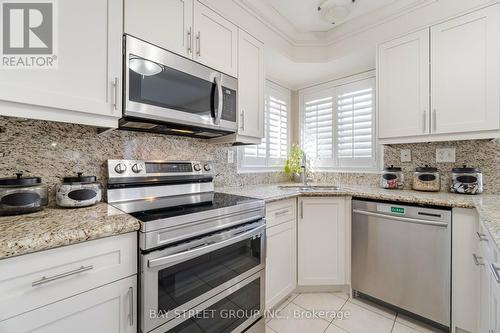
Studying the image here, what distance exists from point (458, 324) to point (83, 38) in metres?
2.72

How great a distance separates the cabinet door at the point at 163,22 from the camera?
1.25 metres

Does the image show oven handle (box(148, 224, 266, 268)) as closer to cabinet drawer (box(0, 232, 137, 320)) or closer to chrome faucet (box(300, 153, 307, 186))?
cabinet drawer (box(0, 232, 137, 320))

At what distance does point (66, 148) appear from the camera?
128 centimetres

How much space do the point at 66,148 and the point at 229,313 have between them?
1327 millimetres

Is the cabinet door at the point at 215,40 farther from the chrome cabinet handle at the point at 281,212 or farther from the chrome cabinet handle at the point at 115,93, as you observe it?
the chrome cabinet handle at the point at 281,212

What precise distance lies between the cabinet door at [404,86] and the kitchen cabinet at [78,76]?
205 cm

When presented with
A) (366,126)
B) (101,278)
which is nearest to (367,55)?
(366,126)

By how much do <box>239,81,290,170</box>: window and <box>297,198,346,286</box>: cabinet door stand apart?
803 millimetres

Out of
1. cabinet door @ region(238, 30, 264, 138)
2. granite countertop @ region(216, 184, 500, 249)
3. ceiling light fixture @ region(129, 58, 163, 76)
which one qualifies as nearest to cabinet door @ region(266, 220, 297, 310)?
granite countertop @ region(216, 184, 500, 249)

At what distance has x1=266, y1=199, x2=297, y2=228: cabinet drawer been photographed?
5.57 feet

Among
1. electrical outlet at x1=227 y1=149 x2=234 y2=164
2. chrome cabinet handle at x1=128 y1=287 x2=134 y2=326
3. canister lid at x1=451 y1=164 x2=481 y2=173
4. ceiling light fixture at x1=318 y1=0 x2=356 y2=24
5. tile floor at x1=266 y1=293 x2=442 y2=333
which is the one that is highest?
ceiling light fixture at x1=318 y1=0 x2=356 y2=24

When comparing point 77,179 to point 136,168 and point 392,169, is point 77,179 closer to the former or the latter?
point 136,168

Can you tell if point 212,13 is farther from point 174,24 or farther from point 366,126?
point 366,126

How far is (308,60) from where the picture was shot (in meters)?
2.37
